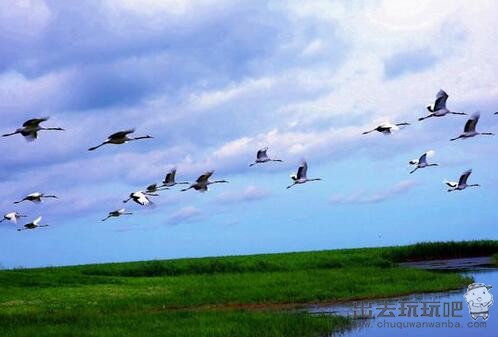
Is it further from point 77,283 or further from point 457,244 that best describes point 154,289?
point 457,244

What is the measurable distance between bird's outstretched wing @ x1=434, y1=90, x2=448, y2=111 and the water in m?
6.50

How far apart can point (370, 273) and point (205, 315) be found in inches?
558

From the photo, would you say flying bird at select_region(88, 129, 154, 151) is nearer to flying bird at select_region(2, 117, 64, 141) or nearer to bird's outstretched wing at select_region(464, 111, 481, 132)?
flying bird at select_region(2, 117, 64, 141)

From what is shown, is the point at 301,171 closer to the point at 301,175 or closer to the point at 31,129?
the point at 301,175

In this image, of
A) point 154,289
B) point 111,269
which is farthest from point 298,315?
point 111,269

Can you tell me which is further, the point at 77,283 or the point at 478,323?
the point at 77,283

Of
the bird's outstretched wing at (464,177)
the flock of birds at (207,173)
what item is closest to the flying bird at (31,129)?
the flock of birds at (207,173)

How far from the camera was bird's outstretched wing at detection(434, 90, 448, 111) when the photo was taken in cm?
2156

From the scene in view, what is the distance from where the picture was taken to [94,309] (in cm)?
2633

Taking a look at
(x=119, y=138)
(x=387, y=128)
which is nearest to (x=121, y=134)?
(x=119, y=138)

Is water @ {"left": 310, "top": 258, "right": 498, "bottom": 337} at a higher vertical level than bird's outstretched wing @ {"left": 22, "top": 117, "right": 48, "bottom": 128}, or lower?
lower

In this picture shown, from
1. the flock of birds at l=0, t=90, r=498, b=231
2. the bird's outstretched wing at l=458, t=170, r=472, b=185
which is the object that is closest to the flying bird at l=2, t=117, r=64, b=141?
the flock of birds at l=0, t=90, r=498, b=231

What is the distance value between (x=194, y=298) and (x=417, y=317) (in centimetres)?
902

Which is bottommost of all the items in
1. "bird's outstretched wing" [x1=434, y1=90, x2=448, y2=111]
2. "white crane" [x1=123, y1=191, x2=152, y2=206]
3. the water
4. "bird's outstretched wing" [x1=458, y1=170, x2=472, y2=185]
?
the water
